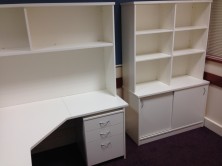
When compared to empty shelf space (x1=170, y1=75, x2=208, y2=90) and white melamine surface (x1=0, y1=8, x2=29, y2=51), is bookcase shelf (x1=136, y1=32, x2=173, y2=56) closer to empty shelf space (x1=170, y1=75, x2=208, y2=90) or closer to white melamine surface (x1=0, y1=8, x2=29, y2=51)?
empty shelf space (x1=170, y1=75, x2=208, y2=90)

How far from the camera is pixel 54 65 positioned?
2.36 m

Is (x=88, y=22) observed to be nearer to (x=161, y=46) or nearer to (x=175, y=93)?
(x=161, y=46)

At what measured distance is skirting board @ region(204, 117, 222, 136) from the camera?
2.85 metres

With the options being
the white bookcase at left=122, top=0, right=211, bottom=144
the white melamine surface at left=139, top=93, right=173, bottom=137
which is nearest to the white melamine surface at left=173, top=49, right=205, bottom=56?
Result: the white bookcase at left=122, top=0, right=211, bottom=144

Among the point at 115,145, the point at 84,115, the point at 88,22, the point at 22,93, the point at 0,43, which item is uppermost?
the point at 88,22

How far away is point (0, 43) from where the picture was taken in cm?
209

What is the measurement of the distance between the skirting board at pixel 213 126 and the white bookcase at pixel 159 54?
0.11 metres

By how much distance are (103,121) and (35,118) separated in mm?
Result: 687

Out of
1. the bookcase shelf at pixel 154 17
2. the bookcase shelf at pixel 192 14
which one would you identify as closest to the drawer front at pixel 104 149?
the bookcase shelf at pixel 154 17

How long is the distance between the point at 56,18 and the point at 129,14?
81cm

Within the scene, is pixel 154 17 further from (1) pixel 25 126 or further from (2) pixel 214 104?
(1) pixel 25 126

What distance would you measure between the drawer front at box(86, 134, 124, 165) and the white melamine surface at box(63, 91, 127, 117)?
0.38m

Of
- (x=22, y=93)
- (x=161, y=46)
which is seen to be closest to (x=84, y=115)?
(x=22, y=93)

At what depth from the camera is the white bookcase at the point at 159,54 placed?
251 cm
